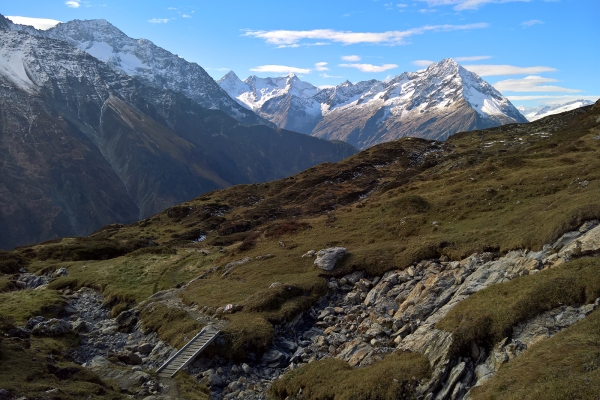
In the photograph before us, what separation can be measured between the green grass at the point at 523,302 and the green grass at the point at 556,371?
1.84 meters

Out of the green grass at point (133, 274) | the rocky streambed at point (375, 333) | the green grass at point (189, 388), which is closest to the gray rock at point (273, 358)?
the rocky streambed at point (375, 333)

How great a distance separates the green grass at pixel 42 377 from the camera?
23125mm

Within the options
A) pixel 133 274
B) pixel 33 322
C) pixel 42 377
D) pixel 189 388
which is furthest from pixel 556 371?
pixel 133 274

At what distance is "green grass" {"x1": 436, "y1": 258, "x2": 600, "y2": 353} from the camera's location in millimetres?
22375

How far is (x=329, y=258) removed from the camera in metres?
43.3

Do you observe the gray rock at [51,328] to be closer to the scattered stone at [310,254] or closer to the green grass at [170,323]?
the green grass at [170,323]

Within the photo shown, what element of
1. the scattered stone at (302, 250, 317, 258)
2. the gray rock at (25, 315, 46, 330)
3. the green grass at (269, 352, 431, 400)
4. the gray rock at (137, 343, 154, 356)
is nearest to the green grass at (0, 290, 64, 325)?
the gray rock at (25, 315, 46, 330)

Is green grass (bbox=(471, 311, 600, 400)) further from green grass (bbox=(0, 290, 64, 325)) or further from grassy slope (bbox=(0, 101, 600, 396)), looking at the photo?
green grass (bbox=(0, 290, 64, 325))

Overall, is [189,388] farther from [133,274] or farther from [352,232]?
[133,274]

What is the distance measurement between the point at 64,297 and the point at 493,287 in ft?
152

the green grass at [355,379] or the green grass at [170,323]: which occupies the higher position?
the green grass at [355,379]

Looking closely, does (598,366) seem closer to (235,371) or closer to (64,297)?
(235,371)

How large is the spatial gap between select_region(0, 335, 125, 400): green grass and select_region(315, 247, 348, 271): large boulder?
22.6 metres

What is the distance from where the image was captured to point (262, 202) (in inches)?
4483
